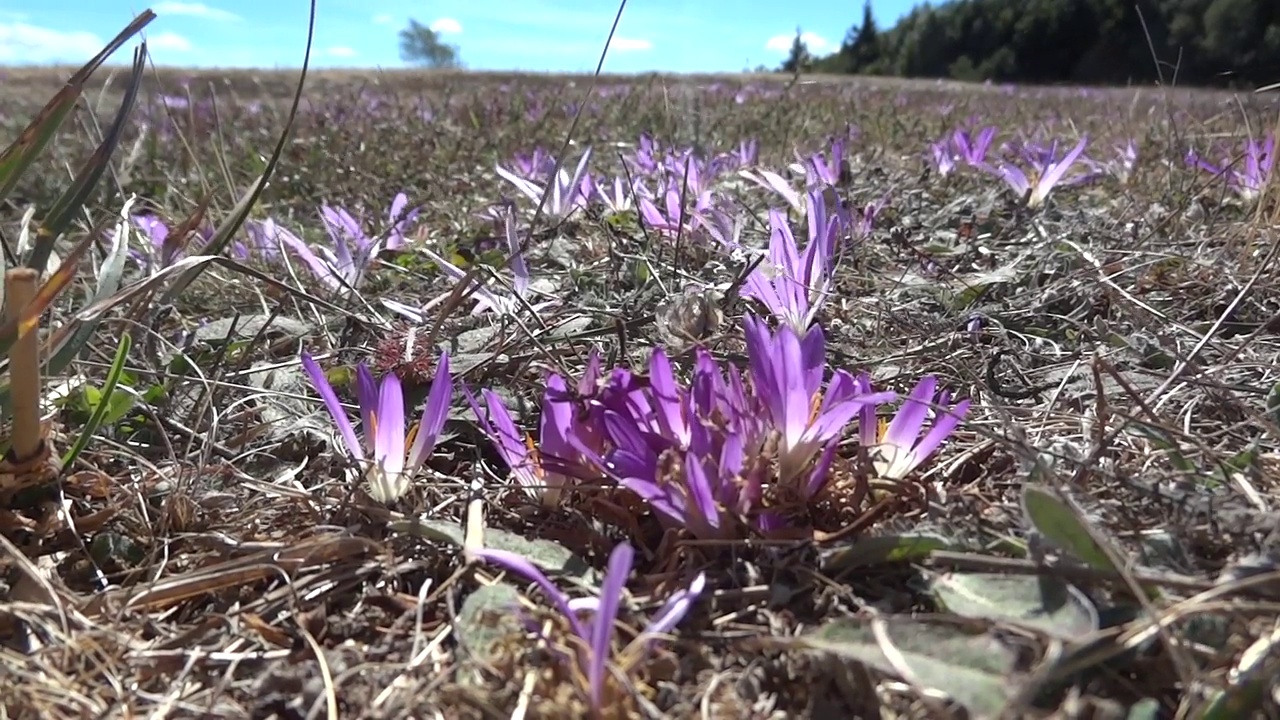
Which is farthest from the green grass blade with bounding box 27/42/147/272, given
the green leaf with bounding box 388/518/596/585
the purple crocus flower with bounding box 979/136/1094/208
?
the purple crocus flower with bounding box 979/136/1094/208

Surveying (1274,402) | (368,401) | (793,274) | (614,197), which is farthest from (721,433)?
(614,197)

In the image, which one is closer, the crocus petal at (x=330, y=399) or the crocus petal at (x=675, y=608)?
the crocus petal at (x=675, y=608)

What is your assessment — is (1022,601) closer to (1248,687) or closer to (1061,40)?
(1248,687)

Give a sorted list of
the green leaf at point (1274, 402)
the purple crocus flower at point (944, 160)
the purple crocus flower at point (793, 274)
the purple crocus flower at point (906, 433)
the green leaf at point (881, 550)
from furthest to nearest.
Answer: the purple crocus flower at point (944, 160) < the purple crocus flower at point (793, 274) < the green leaf at point (1274, 402) < the purple crocus flower at point (906, 433) < the green leaf at point (881, 550)

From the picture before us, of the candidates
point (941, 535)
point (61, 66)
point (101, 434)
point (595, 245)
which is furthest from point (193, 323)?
point (61, 66)

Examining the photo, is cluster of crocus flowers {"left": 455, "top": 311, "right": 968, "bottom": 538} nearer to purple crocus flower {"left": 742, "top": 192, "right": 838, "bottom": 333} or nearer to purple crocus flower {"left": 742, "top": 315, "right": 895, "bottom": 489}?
purple crocus flower {"left": 742, "top": 315, "right": 895, "bottom": 489}

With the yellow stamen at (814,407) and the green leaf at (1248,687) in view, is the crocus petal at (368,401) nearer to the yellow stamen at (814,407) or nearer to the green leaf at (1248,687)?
the yellow stamen at (814,407)

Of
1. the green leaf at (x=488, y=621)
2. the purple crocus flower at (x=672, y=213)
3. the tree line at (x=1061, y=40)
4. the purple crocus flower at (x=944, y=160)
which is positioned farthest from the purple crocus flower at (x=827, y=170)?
the tree line at (x=1061, y=40)
